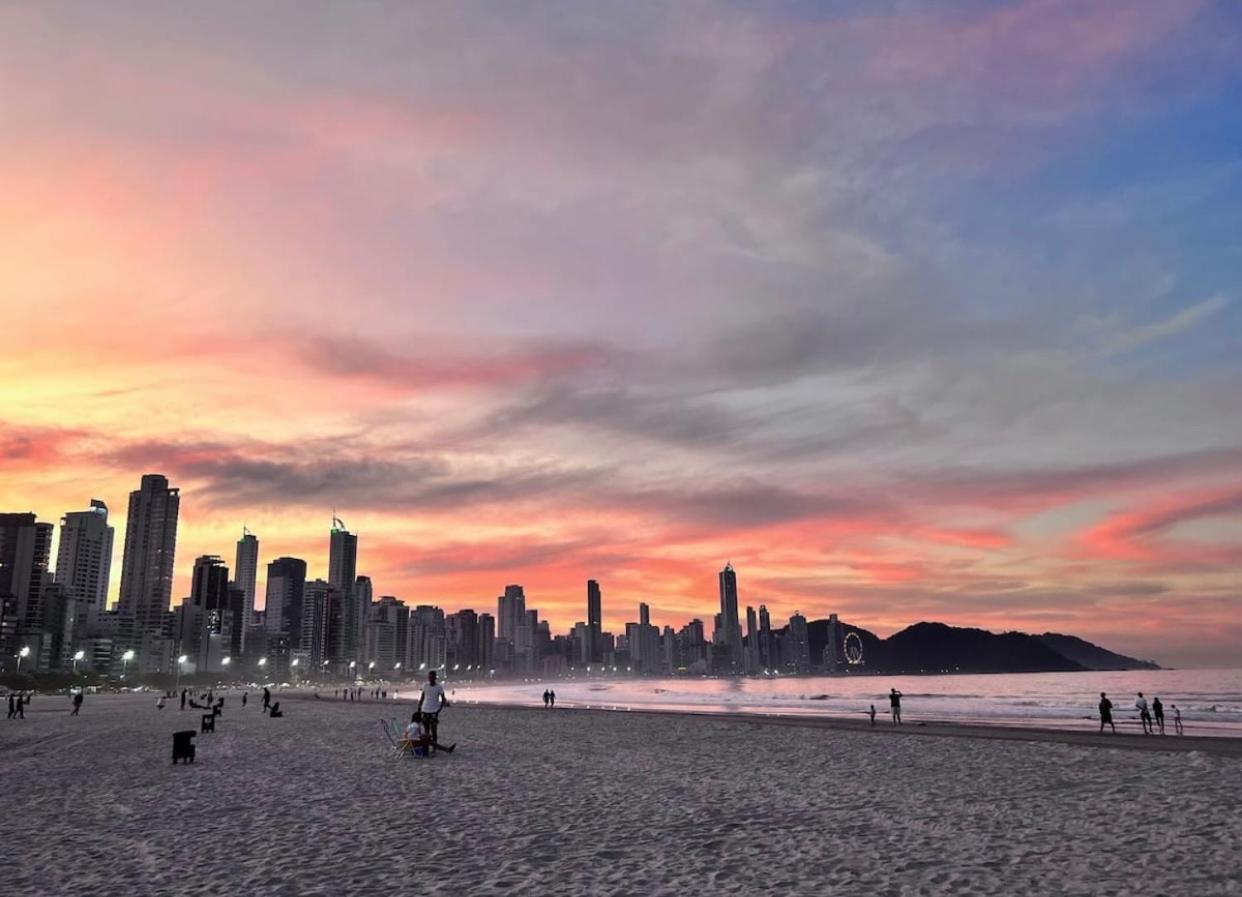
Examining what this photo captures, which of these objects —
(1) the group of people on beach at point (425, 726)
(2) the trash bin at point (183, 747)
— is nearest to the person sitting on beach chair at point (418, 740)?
(1) the group of people on beach at point (425, 726)

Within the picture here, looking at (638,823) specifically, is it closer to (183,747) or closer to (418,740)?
(418,740)

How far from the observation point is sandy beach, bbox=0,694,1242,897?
1079cm

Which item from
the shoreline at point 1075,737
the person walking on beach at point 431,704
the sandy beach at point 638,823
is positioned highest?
the person walking on beach at point 431,704

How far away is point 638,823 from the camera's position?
595 inches

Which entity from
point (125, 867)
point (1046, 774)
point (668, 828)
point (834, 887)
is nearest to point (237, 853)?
point (125, 867)

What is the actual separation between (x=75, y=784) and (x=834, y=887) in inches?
863

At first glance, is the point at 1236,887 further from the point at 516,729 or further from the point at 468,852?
the point at 516,729

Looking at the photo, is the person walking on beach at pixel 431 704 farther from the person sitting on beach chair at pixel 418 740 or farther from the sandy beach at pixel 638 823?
the sandy beach at pixel 638 823

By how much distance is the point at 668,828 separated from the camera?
14516 millimetres

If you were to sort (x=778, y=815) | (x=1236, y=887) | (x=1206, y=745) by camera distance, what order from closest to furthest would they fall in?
(x=1236, y=887)
(x=778, y=815)
(x=1206, y=745)

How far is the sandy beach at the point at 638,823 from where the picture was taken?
10.8 meters

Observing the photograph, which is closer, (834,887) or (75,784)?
(834,887)

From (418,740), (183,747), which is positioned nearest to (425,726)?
(418,740)

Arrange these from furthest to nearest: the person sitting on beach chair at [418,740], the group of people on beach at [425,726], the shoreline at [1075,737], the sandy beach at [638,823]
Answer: the person sitting on beach chair at [418,740], the shoreline at [1075,737], the group of people on beach at [425,726], the sandy beach at [638,823]
